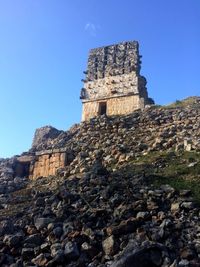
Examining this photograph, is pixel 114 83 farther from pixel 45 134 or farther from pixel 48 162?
pixel 48 162

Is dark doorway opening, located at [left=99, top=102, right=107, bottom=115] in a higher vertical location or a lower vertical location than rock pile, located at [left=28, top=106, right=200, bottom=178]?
higher

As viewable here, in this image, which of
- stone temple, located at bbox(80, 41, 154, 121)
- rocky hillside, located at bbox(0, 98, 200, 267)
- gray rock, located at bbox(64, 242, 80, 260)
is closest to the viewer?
rocky hillside, located at bbox(0, 98, 200, 267)

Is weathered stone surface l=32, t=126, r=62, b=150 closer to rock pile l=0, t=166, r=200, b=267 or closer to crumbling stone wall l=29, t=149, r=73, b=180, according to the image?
crumbling stone wall l=29, t=149, r=73, b=180

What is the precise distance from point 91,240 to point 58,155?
10363mm

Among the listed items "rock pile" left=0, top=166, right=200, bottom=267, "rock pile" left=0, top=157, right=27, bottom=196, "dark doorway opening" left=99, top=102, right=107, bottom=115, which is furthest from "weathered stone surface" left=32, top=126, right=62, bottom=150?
"rock pile" left=0, top=166, right=200, bottom=267

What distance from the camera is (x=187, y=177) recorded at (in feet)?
39.1

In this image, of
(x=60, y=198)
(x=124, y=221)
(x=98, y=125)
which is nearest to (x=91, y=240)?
(x=124, y=221)

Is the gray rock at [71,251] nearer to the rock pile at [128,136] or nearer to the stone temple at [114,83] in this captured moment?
the rock pile at [128,136]

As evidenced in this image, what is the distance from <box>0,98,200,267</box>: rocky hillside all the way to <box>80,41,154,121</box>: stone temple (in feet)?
19.3

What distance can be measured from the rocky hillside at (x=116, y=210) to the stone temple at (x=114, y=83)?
19.3 ft

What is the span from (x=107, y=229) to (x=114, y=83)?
1639 cm

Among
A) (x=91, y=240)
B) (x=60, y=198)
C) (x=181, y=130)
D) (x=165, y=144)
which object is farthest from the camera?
(x=181, y=130)

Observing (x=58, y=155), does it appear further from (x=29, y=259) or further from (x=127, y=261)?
(x=127, y=261)

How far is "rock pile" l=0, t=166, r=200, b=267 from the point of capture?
7992 mm
